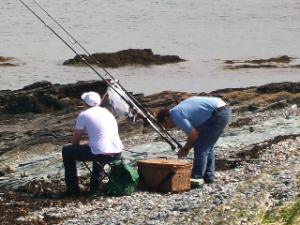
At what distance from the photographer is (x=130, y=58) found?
4150 cm

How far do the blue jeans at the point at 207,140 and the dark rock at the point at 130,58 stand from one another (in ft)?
92.6

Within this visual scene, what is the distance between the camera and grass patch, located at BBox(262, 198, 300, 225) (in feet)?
27.3

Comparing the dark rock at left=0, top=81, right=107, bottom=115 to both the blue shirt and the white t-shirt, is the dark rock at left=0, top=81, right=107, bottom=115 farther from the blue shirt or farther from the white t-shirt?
the blue shirt

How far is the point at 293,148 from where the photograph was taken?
47.2ft

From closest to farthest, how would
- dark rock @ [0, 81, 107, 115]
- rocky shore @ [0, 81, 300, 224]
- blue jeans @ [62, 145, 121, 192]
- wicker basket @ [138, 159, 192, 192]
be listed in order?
rocky shore @ [0, 81, 300, 224] < blue jeans @ [62, 145, 121, 192] < wicker basket @ [138, 159, 192, 192] < dark rock @ [0, 81, 107, 115]

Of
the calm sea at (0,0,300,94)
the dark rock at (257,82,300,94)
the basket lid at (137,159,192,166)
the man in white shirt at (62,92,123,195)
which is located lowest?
the calm sea at (0,0,300,94)

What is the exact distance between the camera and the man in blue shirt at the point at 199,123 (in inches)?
454

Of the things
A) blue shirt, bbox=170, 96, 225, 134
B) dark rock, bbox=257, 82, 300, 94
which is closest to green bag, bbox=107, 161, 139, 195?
blue shirt, bbox=170, 96, 225, 134

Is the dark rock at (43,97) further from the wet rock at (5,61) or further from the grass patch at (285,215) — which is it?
the grass patch at (285,215)

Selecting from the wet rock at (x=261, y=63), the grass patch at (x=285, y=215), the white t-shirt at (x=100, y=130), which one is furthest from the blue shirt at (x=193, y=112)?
the wet rock at (x=261, y=63)

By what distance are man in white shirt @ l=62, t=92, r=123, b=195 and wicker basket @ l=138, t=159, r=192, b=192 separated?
1.48 ft

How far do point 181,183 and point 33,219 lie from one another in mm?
2009

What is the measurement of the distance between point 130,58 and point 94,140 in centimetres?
3000

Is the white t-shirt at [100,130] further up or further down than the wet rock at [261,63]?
further up
